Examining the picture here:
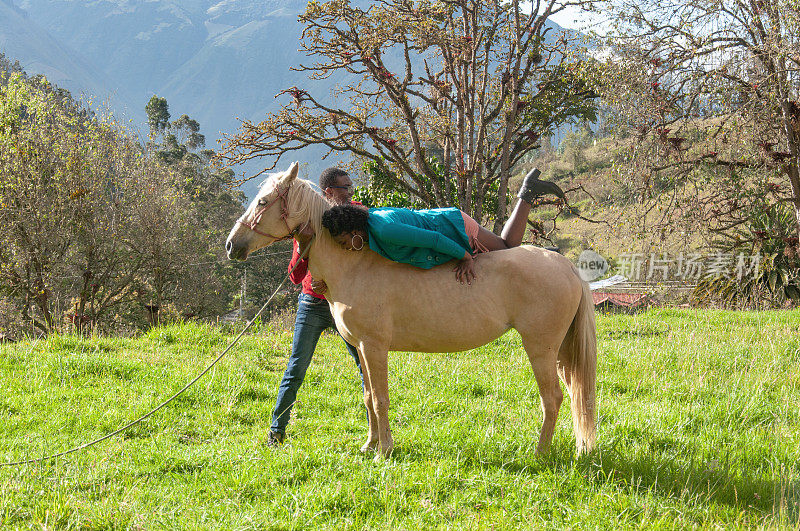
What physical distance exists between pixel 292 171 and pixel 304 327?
1547 mm

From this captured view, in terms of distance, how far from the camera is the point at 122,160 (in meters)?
16.4

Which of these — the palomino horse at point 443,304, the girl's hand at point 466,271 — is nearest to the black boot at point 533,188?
the palomino horse at point 443,304

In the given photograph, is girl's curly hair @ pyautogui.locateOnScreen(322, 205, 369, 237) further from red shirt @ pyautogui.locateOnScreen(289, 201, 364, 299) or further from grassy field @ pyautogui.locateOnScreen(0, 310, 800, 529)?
grassy field @ pyautogui.locateOnScreen(0, 310, 800, 529)

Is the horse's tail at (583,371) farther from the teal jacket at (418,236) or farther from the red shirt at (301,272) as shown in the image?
the red shirt at (301,272)

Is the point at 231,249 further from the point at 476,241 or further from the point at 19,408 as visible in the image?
the point at 19,408

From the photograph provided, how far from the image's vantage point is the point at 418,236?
143 inches

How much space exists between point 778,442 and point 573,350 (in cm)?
170

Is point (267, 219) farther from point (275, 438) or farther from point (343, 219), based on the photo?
point (275, 438)

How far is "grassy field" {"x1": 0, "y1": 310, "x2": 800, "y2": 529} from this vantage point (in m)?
3.10

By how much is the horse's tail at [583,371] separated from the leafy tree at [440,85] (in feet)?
23.0

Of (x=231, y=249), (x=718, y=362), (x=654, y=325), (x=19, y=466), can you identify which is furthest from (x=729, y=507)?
(x=654, y=325)

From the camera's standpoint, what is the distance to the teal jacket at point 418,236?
3.64 metres

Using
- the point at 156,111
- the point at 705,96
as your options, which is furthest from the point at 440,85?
the point at 156,111

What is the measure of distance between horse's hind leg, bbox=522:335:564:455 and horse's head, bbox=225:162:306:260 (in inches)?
78.6
